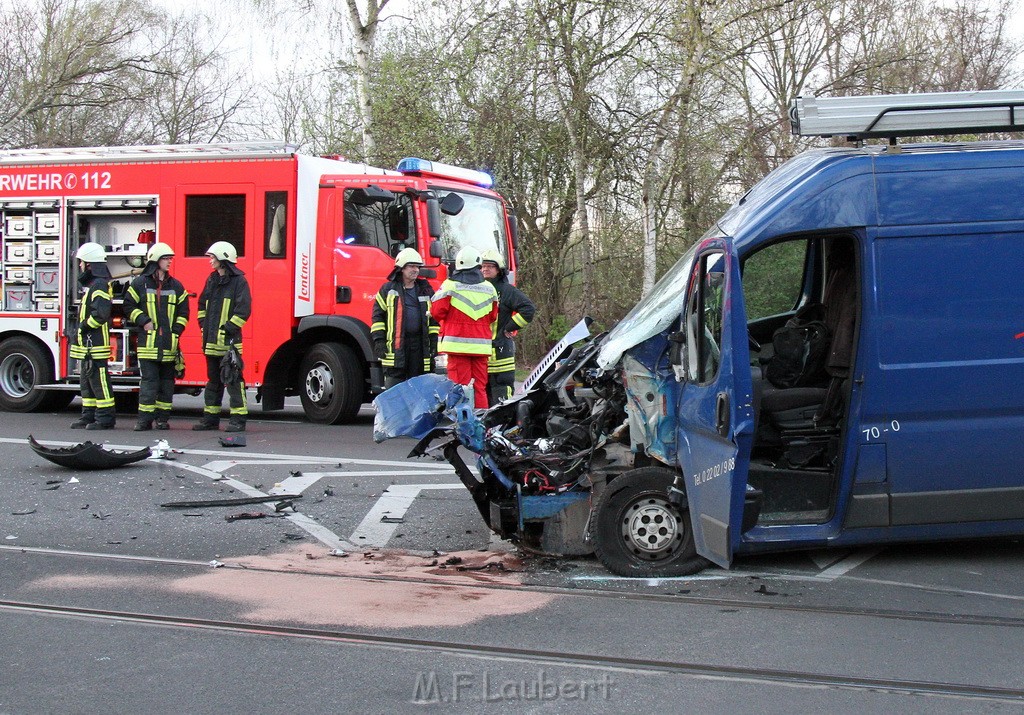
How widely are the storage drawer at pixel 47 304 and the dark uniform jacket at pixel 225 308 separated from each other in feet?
9.14

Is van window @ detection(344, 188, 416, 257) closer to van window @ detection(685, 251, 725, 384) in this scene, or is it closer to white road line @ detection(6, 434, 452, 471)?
white road line @ detection(6, 434, 452, 471)

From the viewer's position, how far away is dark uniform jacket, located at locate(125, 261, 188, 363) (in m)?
11.0

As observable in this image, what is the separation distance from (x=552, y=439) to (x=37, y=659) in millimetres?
2937

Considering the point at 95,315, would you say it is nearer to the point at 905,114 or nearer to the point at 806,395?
the point at 806,395

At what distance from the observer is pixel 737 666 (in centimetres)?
421

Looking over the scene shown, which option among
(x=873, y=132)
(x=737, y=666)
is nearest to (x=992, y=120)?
(x=873, y=132)

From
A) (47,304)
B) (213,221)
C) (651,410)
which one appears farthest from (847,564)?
(47,304)

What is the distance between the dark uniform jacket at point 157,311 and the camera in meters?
11.0

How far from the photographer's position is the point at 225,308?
422 inches

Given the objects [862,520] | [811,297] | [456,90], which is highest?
A: [456,90]

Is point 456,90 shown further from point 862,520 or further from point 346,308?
point 862,520

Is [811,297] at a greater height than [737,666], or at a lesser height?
greater

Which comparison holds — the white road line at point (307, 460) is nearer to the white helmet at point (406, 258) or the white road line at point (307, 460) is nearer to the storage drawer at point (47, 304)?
the white helmet at point (406, 258)

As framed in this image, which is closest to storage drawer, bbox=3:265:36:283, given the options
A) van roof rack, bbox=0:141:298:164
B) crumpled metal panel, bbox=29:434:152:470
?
van roof rack, bbox=0:141:298:164
